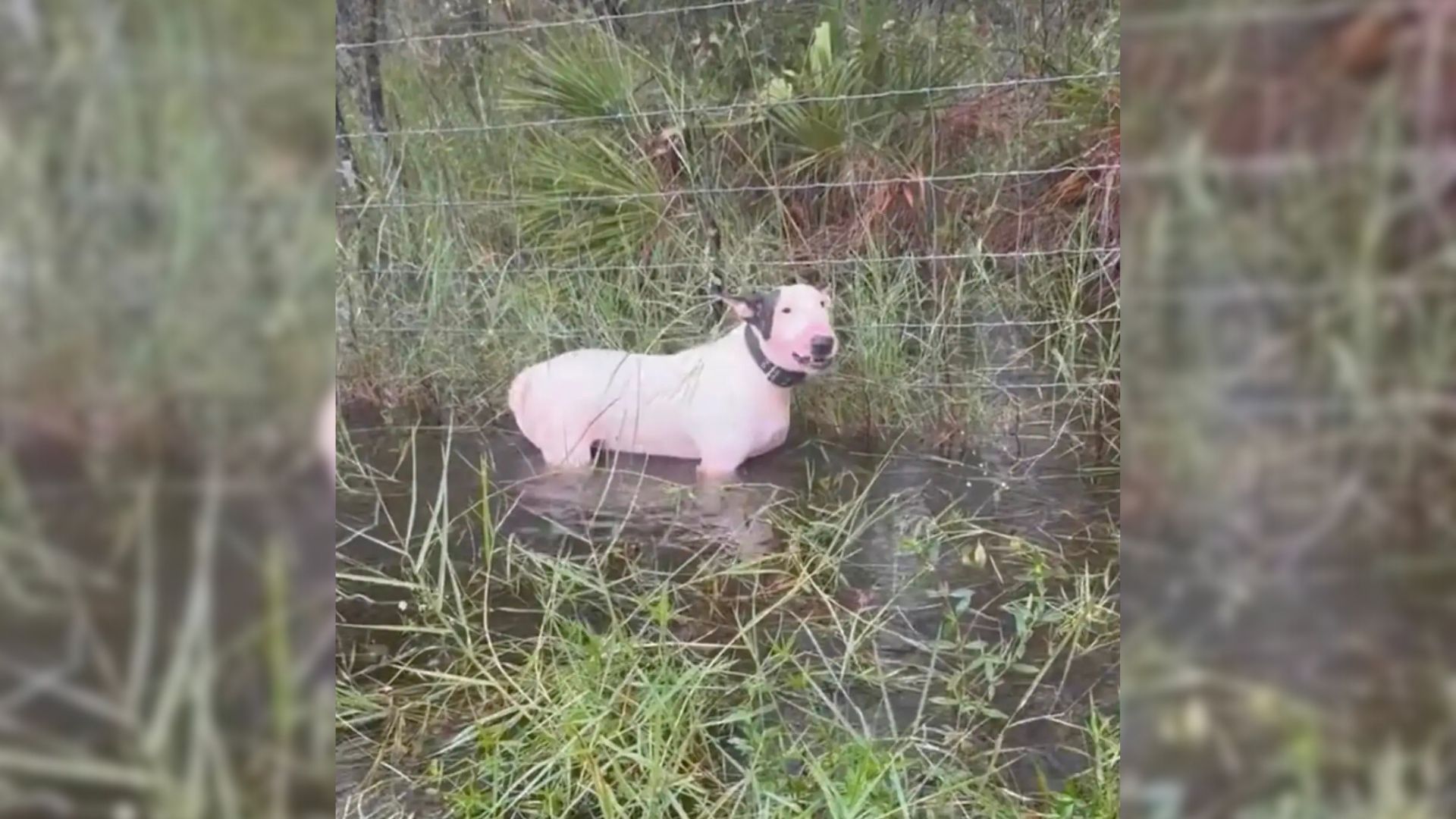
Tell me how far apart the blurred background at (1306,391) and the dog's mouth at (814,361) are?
189 mm

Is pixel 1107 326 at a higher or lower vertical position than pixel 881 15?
lower

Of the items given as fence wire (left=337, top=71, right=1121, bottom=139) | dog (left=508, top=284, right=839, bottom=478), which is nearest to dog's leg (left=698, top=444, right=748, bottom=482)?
dog (left=508, top=284, right=839, bottom=478)

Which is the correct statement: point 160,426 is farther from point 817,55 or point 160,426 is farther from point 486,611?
point 817,55

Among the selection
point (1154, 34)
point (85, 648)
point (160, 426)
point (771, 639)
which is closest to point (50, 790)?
point (85, 648)

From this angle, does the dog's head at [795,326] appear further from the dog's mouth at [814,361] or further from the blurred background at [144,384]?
the blurred background at [144,384]

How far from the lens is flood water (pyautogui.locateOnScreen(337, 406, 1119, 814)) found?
23.3 inches

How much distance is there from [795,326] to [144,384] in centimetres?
37

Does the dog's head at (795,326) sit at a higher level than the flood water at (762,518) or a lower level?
higher

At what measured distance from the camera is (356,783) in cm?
63

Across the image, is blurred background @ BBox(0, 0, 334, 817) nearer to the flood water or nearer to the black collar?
the flood water

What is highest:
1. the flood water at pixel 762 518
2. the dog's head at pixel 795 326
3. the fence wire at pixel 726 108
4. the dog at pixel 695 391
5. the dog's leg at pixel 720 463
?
the fence wire at pixel 726 108

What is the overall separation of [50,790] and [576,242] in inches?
16.8

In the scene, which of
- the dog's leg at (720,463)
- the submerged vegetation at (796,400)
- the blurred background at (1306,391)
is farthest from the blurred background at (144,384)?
the blurred background at (1306,391)

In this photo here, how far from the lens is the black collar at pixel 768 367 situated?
2.01ft
